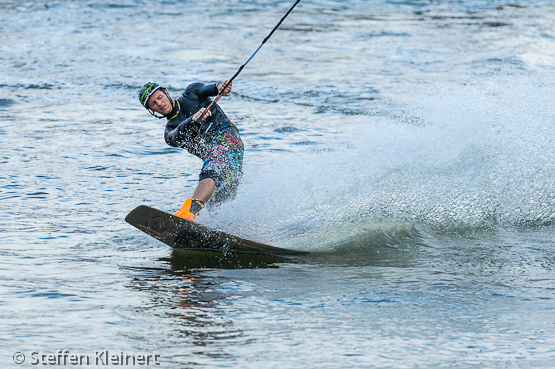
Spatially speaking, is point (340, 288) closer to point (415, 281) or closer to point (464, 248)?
point (415, 281)

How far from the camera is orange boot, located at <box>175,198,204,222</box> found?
21.7ft

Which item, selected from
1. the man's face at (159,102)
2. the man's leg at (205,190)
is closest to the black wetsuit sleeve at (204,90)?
the man's face at (159,102)

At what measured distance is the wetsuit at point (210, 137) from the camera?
7.27 meters

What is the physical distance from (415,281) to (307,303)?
0.93 meters

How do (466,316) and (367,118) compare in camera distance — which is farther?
(367,118)

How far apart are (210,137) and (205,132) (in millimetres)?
68

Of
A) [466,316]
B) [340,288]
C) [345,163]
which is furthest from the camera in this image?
[345,163]

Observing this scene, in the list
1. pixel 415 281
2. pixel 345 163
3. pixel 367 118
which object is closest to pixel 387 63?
pixel 367 118

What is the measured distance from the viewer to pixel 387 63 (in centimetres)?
1619
